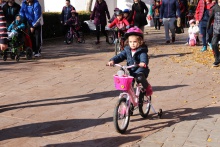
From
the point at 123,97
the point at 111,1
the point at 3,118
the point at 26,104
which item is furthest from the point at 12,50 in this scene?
the point at 111,1

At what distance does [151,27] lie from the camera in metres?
28.7

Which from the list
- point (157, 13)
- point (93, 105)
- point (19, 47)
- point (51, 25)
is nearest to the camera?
point (93, 105)

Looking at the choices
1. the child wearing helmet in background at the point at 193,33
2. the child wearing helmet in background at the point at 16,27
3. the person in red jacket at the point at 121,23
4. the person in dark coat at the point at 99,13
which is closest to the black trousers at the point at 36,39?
the child wearing helmet in background at the point at 16,27

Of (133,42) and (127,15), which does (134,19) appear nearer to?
(127,15)

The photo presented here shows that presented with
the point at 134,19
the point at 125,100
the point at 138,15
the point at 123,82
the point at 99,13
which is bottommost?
the point at 125,100

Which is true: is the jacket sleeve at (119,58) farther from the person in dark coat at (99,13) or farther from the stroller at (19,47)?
the person in dark coat at (99,13)

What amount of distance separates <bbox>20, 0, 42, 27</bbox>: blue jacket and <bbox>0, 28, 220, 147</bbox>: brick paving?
1.23 meters

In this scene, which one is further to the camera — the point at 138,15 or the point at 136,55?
the point at 138,15

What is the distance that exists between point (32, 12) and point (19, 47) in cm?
128

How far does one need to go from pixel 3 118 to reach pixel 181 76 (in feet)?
15.7

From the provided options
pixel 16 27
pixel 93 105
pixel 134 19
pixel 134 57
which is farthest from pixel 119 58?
pixel 134 19

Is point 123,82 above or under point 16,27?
under

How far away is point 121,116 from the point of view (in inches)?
222

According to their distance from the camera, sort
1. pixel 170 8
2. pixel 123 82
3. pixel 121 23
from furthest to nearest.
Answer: pixel 170 8, pixel 121 23, pixel 123 82
